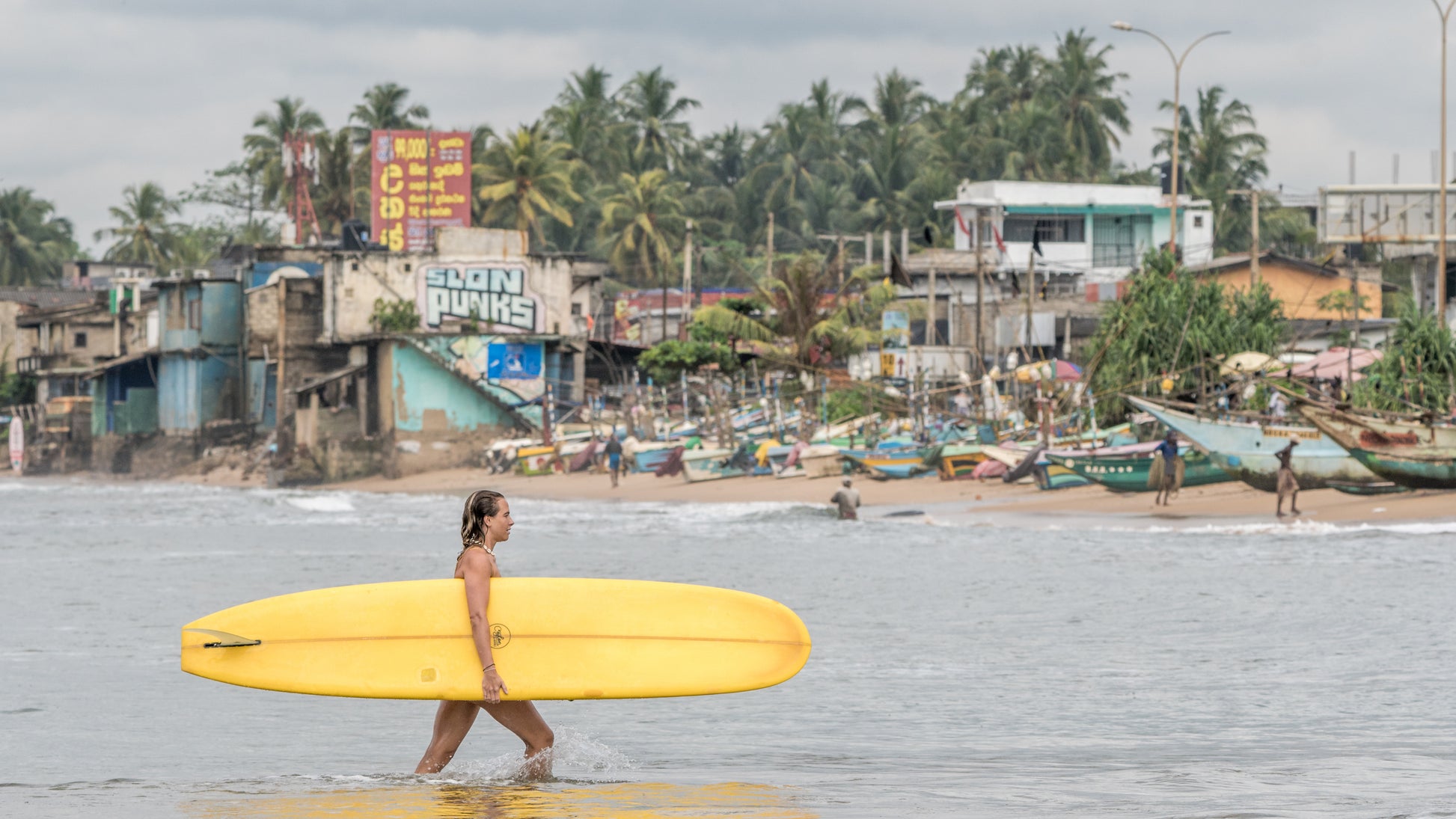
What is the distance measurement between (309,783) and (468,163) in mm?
42740

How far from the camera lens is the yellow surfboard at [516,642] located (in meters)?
7.39

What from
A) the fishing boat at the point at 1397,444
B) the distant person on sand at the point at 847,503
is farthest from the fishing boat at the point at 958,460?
the fishing boat at the point at 1397,444

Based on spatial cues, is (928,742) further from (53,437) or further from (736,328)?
(53,437)

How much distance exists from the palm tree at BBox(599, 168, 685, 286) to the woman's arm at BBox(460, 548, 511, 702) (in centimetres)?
5545

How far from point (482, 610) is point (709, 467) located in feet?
104

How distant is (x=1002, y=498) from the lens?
30.9m

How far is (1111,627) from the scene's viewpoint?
47.0 ft

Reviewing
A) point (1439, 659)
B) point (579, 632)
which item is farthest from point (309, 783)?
point (1439, 659)

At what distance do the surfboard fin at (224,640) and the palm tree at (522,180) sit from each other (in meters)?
52.7

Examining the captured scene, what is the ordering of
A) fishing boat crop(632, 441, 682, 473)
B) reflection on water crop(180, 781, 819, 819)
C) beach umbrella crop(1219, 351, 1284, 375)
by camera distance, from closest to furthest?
reflection on water crop(180, 781, 819, 819), beach umbrella crop(1219, 351, 1284, 375), fishing boat crop(632, 441, 682, 473)

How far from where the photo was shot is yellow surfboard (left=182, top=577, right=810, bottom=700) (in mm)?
7395

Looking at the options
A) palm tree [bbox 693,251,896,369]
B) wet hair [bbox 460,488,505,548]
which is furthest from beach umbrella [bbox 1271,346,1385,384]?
wet hair [bbox 460,488,505,548]

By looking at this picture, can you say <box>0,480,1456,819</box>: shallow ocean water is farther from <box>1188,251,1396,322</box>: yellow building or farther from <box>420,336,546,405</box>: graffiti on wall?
<box>1188,251,1396,322</box>: yellow building

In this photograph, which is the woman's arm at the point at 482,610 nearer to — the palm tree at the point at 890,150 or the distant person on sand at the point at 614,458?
the distant person on sand at the point at 614,458
